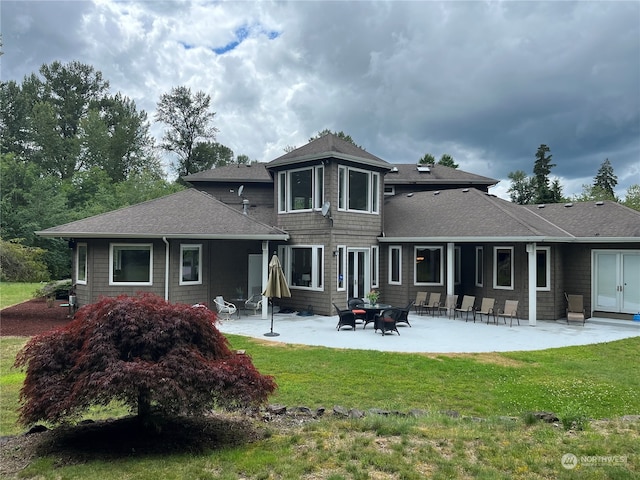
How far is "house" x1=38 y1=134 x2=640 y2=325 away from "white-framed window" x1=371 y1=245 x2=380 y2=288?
0.14 ft

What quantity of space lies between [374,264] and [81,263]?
410 inches

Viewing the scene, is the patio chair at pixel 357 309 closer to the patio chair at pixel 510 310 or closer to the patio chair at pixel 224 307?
the patio chair at pixel 224 307

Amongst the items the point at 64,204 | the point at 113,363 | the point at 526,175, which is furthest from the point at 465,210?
the point at 526,175

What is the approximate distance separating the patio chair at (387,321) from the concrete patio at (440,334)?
0.18 metres

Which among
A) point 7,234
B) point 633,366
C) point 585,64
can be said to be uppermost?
point 585,64

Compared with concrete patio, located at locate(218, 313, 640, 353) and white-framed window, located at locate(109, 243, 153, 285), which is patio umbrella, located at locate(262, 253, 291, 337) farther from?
white-framed window, located at locate(109, 243, 153, 285)

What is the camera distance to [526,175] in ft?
204

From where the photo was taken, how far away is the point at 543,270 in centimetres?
Answer: 1453

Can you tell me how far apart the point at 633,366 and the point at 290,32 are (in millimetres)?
15030

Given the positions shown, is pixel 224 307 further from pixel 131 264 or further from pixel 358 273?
pixel 358 273

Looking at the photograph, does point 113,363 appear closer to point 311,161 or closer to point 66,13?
point 311,161

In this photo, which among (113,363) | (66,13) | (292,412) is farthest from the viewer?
(66,13)

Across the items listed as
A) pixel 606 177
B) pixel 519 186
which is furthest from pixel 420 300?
pixel 519 186

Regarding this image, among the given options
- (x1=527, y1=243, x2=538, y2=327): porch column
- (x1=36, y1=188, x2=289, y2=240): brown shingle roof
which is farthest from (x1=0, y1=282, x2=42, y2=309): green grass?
(x1=527, y1=243, x2=538, y2=327): porch column
